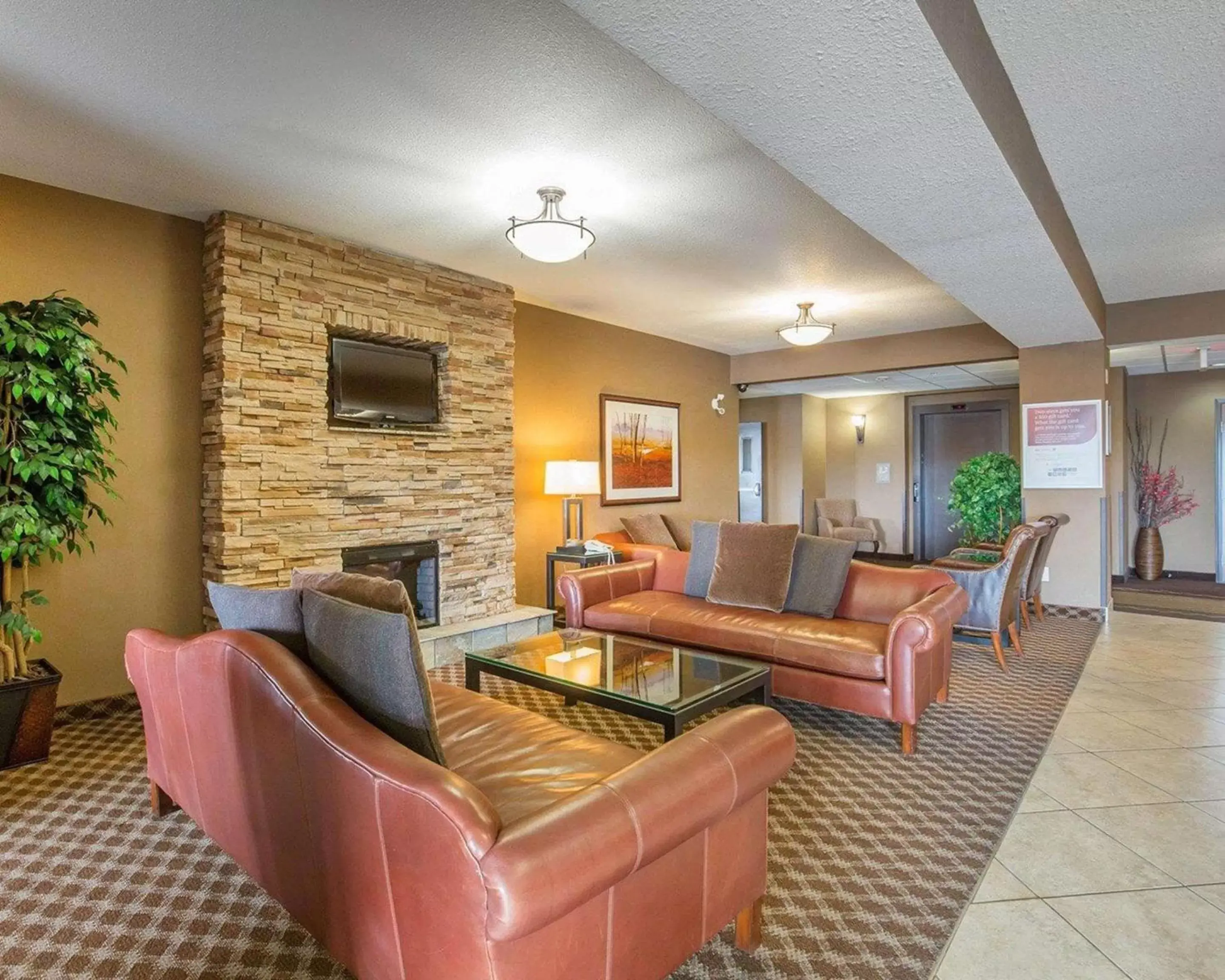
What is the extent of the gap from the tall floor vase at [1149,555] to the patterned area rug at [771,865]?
18.0ft

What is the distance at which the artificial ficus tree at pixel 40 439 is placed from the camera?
271cm

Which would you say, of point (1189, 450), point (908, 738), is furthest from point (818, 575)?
point (1189, 450)

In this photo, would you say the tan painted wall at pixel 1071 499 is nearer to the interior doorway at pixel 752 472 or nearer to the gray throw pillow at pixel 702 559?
the gray throw pillow at pixel 702 559

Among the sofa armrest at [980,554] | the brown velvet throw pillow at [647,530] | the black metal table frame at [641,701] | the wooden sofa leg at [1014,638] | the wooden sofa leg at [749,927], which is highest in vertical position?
the brown velvet throw pillow at [647,530]

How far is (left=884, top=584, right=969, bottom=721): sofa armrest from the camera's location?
2.92 m

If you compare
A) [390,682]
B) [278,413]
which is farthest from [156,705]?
[278,413]

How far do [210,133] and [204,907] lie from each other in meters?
2.77

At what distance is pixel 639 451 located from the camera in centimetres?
666

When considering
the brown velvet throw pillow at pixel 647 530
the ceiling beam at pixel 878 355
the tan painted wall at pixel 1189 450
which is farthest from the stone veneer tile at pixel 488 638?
the tan painted wall at pixel 1189 450

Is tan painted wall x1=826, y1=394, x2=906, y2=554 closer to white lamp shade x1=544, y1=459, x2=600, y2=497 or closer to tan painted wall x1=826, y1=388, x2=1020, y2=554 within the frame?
tan painted wall x1=826, y1=388, x2=1020, y2=554

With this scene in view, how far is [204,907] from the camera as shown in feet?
6.31

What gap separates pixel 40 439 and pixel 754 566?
3384 mm

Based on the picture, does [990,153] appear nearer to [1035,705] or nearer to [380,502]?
[1035,705]

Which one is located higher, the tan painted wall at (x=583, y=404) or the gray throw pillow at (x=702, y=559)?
the tan painted wall at (x=583, y=404)
